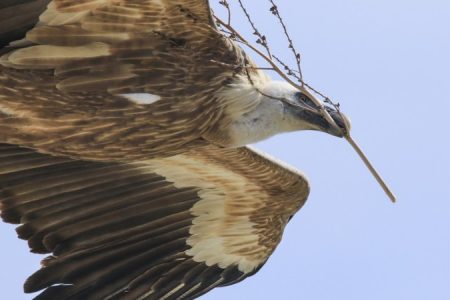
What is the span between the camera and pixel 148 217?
12852mm

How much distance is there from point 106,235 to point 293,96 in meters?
2.65

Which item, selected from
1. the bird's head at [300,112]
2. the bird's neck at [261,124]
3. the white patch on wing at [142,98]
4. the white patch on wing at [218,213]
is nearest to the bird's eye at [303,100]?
the bird's head at [300,112]

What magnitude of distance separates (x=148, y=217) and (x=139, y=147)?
145 centimetres

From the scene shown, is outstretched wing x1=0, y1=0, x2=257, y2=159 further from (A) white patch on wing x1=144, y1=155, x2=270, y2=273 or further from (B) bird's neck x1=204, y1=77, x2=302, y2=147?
(A) white patch on wing x1=144, y1=155, x2=270, y2=273

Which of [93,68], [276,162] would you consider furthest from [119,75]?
[276,162]

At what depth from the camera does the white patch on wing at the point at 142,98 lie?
36.7ft

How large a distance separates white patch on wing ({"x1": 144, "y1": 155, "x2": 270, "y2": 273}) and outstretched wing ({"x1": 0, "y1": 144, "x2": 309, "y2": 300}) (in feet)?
0.03

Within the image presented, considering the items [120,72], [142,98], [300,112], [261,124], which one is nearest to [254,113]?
[261,124]

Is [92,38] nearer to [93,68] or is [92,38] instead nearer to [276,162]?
[93,68]

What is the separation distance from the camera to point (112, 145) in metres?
11.6

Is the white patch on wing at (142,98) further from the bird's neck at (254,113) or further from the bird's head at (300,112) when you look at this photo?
the bird's head at (300,112)

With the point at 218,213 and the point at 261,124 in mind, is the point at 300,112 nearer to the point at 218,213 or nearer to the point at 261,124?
the point at 261,124

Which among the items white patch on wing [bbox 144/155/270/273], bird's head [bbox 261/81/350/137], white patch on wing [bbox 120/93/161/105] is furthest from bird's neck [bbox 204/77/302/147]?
white patch on wing [bbox 144/155/270/273]

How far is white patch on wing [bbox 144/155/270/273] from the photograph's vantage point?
42.3 ft
